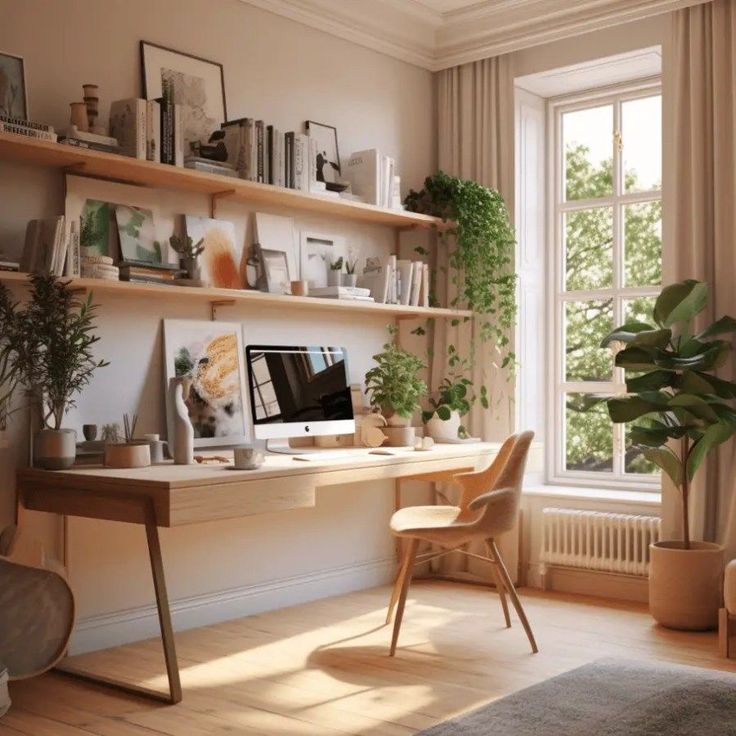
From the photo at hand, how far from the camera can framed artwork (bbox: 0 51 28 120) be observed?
3.59 m

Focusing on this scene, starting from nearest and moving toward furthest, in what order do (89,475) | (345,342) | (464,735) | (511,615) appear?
(464,735) → (89,475) → (511,615) → (345,342)

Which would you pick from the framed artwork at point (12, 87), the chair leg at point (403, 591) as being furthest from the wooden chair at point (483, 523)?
the framed artwork at point (12, 87)

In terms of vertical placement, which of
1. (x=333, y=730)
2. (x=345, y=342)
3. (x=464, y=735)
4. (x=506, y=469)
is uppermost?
(x=345, y=342)

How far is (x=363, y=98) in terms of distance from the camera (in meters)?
5.17

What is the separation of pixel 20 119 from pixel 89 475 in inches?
48.1

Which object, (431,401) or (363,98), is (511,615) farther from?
(363,98)

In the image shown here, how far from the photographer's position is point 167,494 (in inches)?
126

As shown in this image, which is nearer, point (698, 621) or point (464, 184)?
point (698, 621)

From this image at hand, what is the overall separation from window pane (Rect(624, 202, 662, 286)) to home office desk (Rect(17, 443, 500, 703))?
80.4 inches

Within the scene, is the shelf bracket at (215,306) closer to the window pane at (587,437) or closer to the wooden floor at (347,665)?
the wooden floor at (347,665)

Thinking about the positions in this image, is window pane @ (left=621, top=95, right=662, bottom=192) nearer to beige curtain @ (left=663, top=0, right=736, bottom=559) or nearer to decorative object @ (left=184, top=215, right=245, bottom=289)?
beige curtain @ (left=663, top=0, right=736, bottom=559)

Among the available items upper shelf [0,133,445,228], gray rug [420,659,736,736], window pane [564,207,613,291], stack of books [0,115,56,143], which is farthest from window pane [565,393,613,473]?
stack of books [0,115,56,143]

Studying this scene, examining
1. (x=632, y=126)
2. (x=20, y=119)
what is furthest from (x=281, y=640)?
(x=632, y=126)

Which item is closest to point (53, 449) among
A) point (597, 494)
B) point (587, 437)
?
point (597, 494)
